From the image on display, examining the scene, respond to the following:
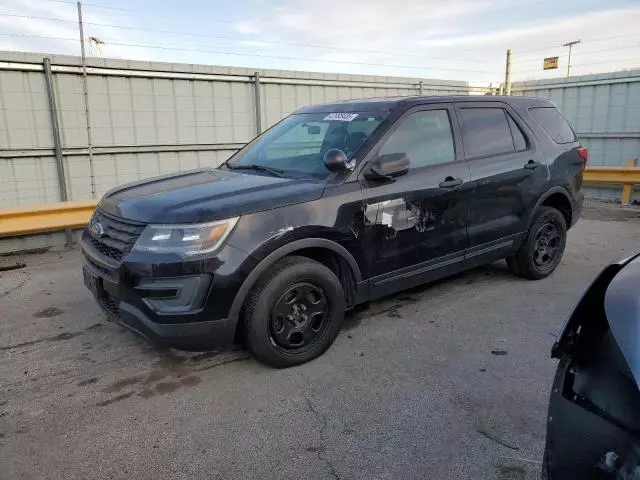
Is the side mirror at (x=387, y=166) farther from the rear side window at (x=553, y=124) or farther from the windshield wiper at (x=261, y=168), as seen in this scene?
the rear side window at (x=553, y=124)

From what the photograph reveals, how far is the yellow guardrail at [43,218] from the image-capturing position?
21.3 feet

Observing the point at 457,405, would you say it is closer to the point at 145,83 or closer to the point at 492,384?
the point at 492,384

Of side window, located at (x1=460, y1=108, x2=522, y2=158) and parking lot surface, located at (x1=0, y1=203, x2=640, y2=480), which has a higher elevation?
side window, located at (x1=460, y1=108, x2=522, y2=158)

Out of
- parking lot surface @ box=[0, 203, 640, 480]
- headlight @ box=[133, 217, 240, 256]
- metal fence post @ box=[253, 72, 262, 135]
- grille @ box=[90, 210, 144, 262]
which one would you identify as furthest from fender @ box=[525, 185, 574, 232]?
metal fence post @ box=[253, 72, 262, 135]

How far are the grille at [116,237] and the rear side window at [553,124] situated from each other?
13.4 ft

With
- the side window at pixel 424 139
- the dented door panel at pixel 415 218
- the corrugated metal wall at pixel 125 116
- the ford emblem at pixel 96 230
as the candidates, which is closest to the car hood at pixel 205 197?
the ford emblem at pixel 96 230

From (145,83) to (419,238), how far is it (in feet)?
20.0

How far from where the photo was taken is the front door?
3865mm

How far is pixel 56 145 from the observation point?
757 cm

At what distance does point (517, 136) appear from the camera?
5016mm

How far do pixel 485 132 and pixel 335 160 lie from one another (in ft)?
6.05

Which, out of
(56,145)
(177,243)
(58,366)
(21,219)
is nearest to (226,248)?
(177,243)

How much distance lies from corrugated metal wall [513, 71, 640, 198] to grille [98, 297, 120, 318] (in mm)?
11034

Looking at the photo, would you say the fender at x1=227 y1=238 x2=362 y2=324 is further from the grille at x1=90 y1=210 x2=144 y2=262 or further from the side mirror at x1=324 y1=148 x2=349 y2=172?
the grille at x1=90 y1=210 x2=144 y2=262
